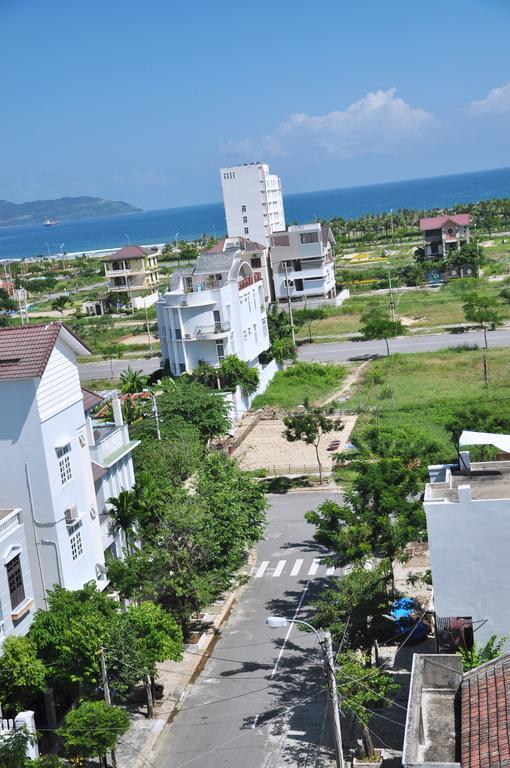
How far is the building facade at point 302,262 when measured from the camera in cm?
8850

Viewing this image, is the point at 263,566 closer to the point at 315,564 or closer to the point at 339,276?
the point at 315,564

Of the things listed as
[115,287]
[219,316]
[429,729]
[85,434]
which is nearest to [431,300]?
[219,316]

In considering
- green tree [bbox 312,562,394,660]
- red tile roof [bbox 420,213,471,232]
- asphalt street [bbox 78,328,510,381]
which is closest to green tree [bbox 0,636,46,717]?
green tree [bbox 312,562,394,660]

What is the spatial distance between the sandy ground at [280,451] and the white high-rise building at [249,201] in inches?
2279

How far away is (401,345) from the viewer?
220 feet

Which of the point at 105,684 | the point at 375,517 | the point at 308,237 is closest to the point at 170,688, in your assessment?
the point at 105,684

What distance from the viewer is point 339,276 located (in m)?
108

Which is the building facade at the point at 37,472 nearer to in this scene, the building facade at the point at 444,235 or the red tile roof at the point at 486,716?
the red tile roof at the point at 486,716

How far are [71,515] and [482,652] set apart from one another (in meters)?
10.8

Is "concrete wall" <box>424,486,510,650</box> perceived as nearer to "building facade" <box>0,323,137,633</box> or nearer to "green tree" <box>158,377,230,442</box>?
"building facade" <box>0,323,137,633</box>

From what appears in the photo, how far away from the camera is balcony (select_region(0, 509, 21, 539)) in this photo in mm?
21906

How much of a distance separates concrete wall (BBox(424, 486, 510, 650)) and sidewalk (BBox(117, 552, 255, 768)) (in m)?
7.26

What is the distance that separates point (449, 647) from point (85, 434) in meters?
11.4

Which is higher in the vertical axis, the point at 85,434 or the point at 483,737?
the point at 85,434
